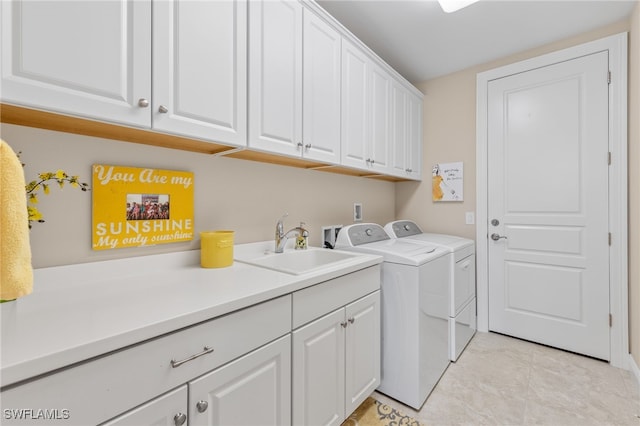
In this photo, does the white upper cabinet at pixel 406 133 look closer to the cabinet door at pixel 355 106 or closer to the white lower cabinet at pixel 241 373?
the cabinet door at pixel 355 106

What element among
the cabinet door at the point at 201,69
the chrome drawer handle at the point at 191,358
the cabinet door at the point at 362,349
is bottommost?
the cabinet door at the point at 362,349

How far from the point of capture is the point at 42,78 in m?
0.80

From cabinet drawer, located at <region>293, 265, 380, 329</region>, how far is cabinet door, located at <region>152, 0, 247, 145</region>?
0.76 meters

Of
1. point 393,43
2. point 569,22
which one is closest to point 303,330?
point 393,43

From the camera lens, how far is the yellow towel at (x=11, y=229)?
648mm

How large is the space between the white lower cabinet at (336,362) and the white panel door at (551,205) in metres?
1.66

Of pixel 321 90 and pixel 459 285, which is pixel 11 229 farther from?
pixel 459 285

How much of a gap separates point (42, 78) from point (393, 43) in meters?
2.33

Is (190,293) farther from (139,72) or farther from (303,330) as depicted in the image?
(139,72)

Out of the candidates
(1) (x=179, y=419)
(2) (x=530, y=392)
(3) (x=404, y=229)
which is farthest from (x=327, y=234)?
(2) (x=530, y=392)

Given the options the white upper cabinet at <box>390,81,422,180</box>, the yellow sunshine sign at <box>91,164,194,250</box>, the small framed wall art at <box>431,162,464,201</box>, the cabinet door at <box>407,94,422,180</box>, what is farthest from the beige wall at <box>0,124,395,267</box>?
the small framed wall art at <box>431,162,464,201</box>

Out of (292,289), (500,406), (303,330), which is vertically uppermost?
(292,289)

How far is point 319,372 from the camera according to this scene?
4.09 ft

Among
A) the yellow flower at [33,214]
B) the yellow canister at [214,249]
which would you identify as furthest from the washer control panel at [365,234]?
the yellow flower at [33,214]
